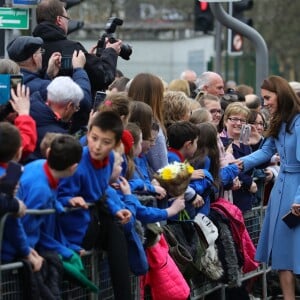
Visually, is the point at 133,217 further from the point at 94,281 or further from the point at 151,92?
the point at 151,92

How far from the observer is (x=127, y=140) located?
9086 mm

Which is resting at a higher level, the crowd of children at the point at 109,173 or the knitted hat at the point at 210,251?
the crowd of children at the point at 109,173

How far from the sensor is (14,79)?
28.5 ft

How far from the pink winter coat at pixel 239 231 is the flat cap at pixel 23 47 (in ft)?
Result: 7.57

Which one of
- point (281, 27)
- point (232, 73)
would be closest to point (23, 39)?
point (232, 73)

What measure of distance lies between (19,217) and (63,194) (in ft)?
3.06

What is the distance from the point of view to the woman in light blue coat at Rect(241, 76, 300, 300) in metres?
11.0

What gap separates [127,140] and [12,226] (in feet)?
5.70

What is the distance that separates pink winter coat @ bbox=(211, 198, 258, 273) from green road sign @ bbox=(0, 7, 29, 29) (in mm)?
2453

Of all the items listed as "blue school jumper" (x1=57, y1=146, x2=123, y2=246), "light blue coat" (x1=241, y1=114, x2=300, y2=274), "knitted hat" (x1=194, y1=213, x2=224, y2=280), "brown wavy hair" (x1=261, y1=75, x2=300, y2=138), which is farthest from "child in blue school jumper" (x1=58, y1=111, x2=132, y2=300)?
"brown wavy hair" (x1=261, y1=75, x2=300, y2=138)

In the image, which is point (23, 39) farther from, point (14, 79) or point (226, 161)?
point (226, 161)

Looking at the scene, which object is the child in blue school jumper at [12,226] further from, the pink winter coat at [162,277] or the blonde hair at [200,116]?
the blonde hair at [200,116]

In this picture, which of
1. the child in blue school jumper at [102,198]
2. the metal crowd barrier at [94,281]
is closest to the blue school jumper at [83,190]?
the child in blue school jumper at [102,198]

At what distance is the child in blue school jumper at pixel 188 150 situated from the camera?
33.6 ft
